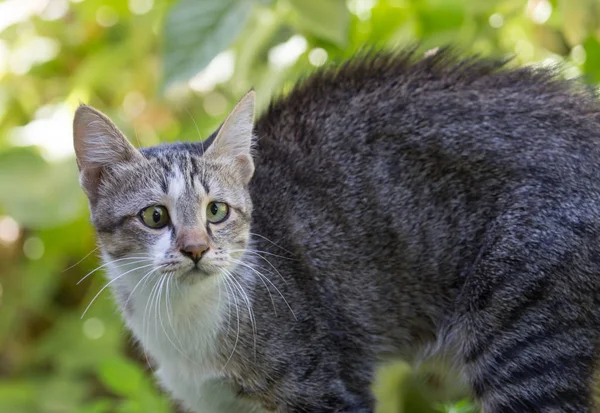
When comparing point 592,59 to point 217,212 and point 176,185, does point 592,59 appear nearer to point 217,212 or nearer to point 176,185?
point 217,212

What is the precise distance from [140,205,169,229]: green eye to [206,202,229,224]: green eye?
15cm

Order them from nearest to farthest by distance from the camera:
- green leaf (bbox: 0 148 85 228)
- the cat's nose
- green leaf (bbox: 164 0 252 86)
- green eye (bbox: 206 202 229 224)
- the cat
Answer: the cat's nose, the cat, green eye (bbox: 206 202 229 224), green leaf (bbox: 164 0 252 86), green leaf (bbox: 0 148 85 228)

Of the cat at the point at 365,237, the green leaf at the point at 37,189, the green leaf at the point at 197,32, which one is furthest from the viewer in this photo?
the green leaf at the point at 37,189

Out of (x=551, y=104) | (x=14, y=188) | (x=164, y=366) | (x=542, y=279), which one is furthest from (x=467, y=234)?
(x=14, y=188)

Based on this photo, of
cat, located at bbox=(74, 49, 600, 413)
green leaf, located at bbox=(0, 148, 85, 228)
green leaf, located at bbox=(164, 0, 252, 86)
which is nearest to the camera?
cat, located at bbox=(74, 49, 600, 413)

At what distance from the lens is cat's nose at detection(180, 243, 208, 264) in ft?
7.82

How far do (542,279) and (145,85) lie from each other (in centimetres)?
317

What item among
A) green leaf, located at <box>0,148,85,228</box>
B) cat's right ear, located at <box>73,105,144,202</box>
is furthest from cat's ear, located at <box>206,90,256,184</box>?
green leaf, located at <box>0,148,85,228</box>

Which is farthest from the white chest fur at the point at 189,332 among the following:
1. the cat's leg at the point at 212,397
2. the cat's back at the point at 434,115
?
the cat's back at the point at 434,115

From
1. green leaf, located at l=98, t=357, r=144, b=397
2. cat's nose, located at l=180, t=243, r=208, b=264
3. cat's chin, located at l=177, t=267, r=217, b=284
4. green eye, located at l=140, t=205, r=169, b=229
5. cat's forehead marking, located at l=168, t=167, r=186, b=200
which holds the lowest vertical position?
green leaf, located at l=98, t=357, r=144, b=397

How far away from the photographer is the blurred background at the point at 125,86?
3090 mm

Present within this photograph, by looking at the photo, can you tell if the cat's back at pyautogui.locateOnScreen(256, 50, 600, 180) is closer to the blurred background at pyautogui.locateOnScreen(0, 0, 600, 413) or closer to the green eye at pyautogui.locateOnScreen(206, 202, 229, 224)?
the blurred background at pyautogui.locateOnScreen(0, 0, 600, 413)

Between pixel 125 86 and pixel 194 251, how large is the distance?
2655mm

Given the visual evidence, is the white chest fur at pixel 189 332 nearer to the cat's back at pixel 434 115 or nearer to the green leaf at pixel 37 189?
the cat's back at pixel 434 115
